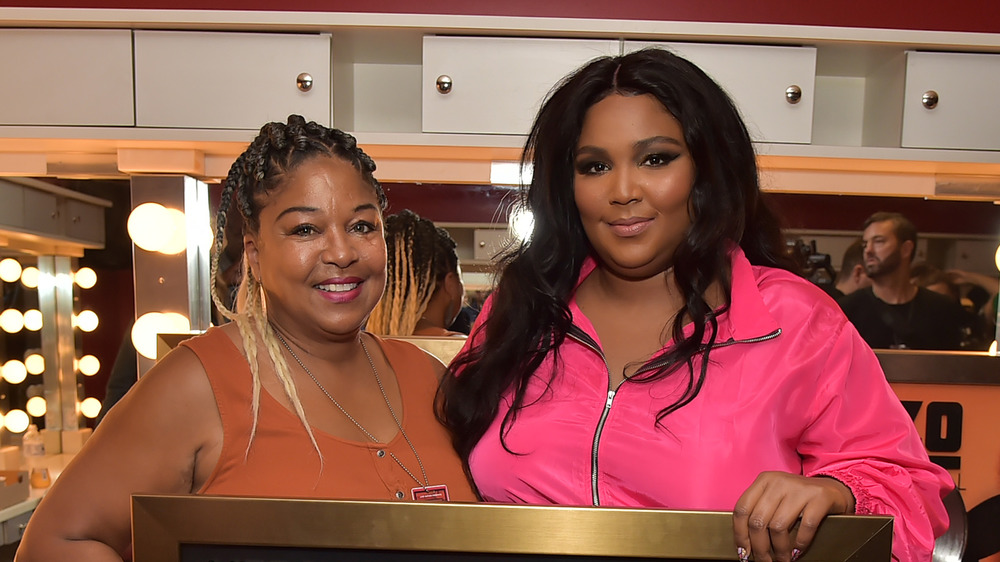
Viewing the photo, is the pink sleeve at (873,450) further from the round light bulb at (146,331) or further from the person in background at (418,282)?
the round light bulb at (146,331)

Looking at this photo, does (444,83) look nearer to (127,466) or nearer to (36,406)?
(127,466)

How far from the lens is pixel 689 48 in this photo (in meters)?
→ 1.92

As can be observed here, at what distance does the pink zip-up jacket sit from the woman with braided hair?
0.23m

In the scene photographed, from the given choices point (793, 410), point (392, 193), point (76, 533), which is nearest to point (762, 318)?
point (793, 410)

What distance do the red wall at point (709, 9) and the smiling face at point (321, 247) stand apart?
54.7 inches

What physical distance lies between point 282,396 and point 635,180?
64 centimetres

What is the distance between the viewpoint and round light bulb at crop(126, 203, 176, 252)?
6.85 feet

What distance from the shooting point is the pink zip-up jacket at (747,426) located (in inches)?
40.2

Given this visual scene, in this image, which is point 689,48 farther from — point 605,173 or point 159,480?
point 159,480

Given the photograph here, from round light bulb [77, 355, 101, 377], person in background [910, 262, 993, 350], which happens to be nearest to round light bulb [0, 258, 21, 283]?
round light bulb [77, 355, 101, 377]

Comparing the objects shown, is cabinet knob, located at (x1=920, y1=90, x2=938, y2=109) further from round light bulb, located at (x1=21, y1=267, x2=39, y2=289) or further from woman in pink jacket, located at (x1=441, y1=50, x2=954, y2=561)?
round light bulb, located at (x1=21, y1=267, x2=39, y2=289)

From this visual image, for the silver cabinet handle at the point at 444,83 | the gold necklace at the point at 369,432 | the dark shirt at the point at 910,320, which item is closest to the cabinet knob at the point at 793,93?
the dark shirt at the point at 910,320

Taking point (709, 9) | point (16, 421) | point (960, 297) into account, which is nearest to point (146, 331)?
point (16, 421)

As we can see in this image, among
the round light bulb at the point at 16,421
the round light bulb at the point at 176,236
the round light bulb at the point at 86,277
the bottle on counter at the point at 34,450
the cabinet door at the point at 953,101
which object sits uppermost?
the cabinet door at the point at 953,101
